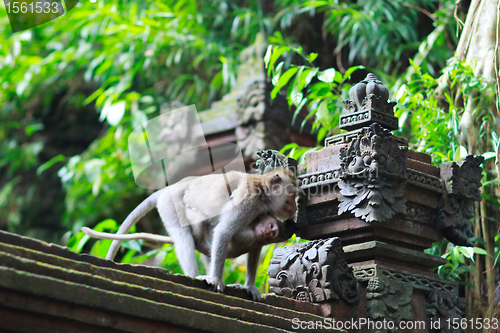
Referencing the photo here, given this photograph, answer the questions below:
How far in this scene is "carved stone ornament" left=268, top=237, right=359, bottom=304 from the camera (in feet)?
9.63

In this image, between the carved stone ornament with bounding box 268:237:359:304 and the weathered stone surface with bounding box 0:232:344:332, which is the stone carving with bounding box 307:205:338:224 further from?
the weathered stone surface with bounding box 0:232:344:332

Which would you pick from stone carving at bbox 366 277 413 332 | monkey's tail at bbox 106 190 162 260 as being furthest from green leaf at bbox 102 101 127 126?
stone carving at bbox 366 277 413 332

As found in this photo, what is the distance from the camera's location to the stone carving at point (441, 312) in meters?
3.23

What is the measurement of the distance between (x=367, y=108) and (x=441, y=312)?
3.84ft

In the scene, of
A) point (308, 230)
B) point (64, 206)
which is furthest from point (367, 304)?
point (64, 206)

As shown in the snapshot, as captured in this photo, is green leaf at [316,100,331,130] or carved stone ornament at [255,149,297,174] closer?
carved stone ornament at [255,149,297,174]

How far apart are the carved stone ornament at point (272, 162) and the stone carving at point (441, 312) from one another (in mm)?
1031

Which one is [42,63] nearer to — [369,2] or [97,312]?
[369,2]

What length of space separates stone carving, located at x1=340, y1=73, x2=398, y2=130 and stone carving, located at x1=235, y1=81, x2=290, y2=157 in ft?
8.70

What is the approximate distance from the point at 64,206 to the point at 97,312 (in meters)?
7.93

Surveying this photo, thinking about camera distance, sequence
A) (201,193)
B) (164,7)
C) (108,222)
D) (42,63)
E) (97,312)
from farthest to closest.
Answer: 1. (42,63)
2. (164,7)
3. (108,222)
4. (201,193)
5. (97,312)

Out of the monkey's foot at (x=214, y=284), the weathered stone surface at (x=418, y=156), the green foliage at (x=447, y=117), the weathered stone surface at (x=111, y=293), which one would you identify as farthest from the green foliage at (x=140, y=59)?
the weathered stone surface at (x=111, y=293)

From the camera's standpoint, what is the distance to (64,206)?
9.45 m

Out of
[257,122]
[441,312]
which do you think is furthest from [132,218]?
[257,122]
